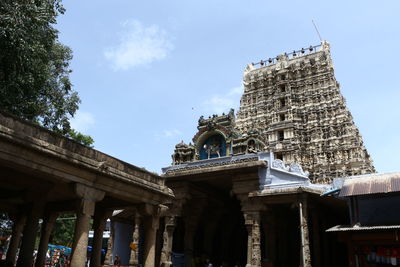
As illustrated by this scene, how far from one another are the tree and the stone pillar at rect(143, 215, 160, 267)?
24.4 ft

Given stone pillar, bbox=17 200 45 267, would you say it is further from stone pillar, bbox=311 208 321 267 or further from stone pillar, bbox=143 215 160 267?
stone pillar, bbox=311 208 321 267

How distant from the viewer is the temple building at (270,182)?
20094 millimetres

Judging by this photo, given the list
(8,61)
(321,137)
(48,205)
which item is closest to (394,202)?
(48,205)

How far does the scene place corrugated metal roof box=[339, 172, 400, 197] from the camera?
15.2 metres

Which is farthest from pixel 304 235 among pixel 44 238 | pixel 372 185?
pixel 44 238

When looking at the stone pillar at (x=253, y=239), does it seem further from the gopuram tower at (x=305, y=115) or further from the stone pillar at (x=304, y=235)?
the gopuram tower at (x=305, y=115)

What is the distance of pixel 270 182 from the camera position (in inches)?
804

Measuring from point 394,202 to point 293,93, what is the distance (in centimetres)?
2580

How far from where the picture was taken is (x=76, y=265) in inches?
387

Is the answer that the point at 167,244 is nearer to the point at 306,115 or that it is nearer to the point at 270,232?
the point at 270,232

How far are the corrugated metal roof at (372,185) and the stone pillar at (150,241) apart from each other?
8708 millimetres

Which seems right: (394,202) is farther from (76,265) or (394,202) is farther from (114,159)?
(76,265)

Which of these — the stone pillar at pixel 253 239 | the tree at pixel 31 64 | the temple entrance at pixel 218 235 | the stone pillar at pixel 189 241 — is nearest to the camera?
the tree at pixel 31 64

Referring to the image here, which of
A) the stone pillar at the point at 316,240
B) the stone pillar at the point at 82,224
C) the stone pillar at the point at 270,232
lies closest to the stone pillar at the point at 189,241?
the stone pillar at the point at 270,232
